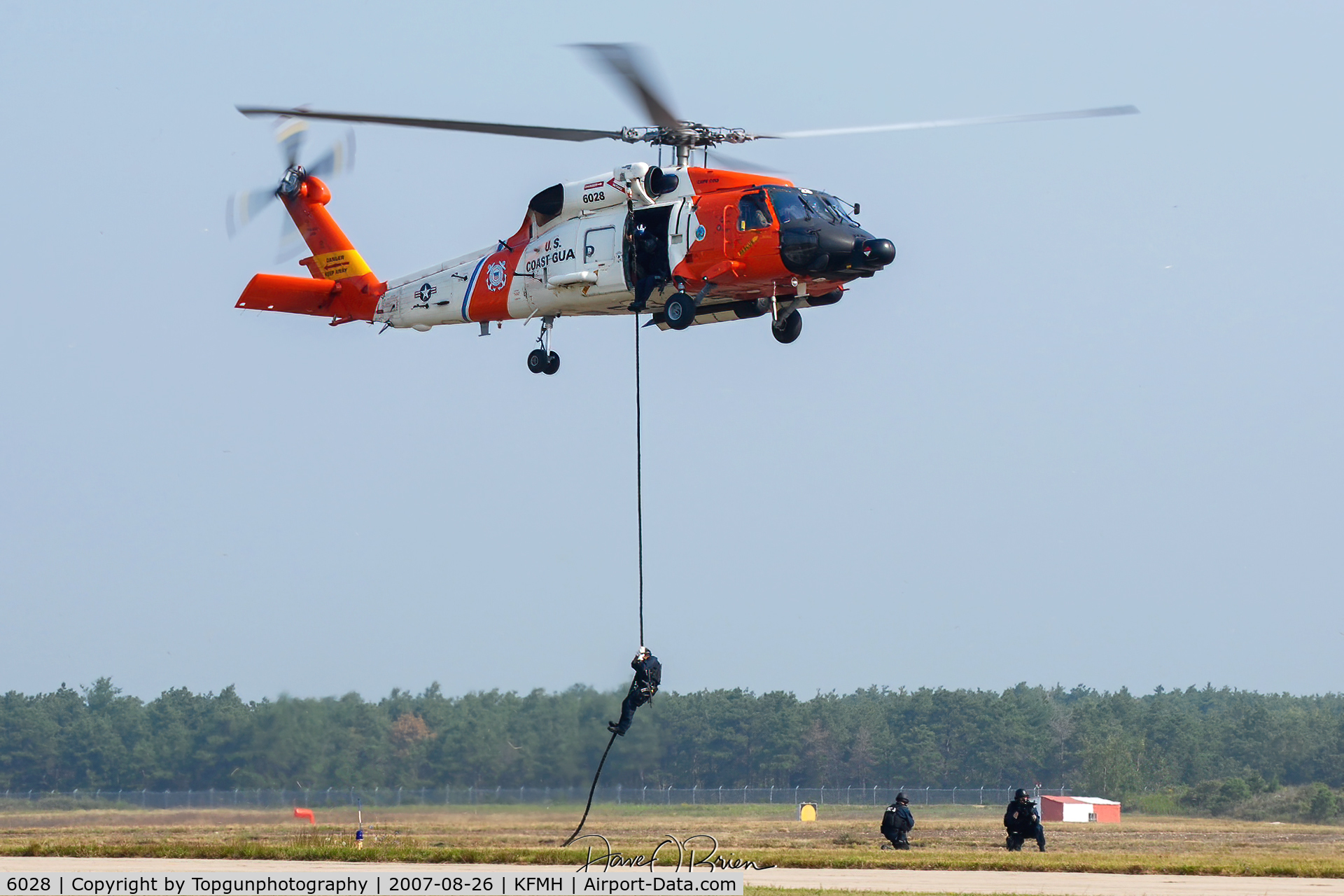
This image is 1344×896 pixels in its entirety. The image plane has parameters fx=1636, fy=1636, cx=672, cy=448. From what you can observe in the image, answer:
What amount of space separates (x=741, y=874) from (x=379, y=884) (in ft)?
15.6

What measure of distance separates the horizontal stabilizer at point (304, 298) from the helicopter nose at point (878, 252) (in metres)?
10.2

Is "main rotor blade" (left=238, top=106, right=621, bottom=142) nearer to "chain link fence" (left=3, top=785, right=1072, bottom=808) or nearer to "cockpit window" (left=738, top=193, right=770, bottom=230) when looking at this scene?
"cockpit window" (left=738, top=193, right=770, bottom=230)

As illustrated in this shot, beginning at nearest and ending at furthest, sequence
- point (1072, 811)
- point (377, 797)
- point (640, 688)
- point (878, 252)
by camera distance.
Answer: point (640, 688)
point (878, 252)
point (377, 797)
point (1072, 811)

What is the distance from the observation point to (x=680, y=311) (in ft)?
78.9

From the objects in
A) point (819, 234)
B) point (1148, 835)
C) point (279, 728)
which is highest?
point (819, 234)

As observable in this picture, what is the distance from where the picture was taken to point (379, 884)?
19.1 meters

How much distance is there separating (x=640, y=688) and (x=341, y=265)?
13047mm

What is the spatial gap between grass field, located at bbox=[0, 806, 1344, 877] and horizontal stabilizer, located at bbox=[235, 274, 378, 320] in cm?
935

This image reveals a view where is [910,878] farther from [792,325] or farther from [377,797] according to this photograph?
[377,797]

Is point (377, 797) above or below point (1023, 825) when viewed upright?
above

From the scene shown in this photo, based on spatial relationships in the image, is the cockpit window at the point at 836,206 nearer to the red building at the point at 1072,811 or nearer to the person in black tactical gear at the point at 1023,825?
the person in black tactical gear at the point at 1023,825

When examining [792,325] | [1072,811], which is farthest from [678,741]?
[792,325]

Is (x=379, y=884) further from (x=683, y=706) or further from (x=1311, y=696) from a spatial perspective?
(x=1311, y=696)

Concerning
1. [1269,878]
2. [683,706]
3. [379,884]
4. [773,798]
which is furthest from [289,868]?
[773,798]
